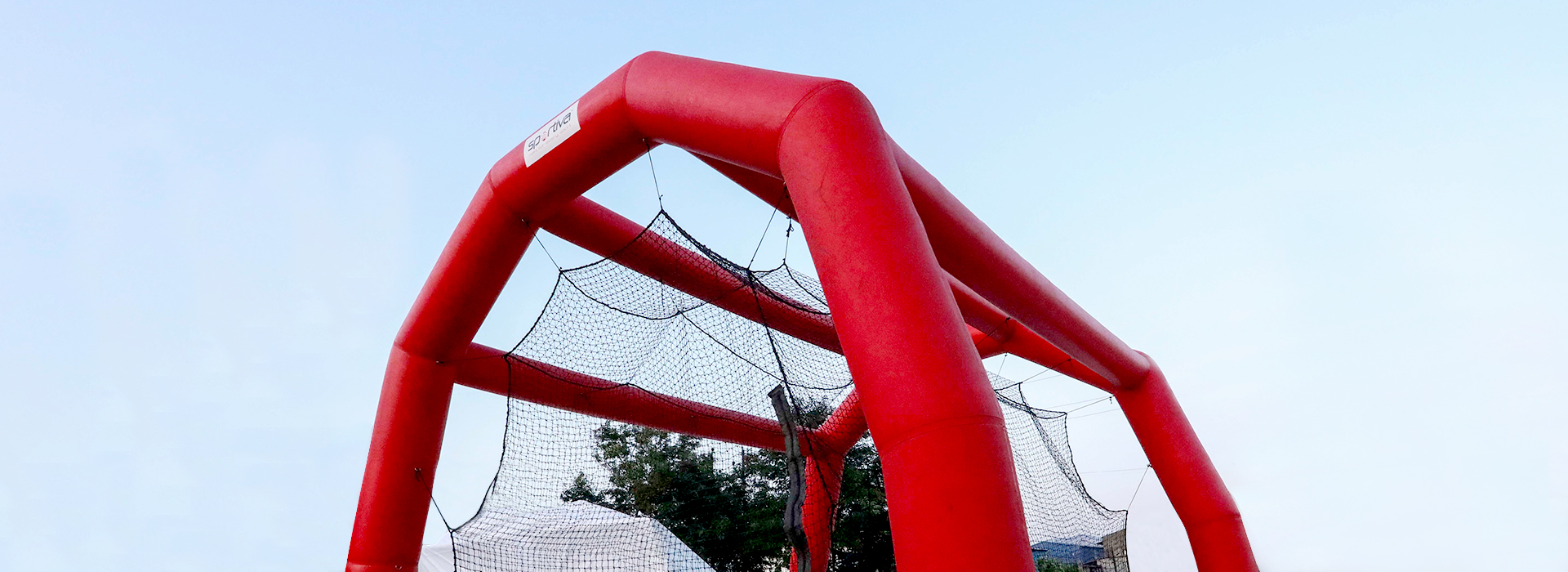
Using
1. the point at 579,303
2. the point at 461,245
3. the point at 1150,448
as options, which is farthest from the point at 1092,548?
the point at 461,245

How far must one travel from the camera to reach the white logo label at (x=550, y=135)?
468 cm

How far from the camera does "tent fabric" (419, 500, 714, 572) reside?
22.9 ft

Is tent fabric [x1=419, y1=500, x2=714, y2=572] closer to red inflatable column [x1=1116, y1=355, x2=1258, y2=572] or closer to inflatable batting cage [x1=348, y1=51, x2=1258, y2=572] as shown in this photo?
inflatable batting cage [x1=348, y1=51, x2=1258, y2=572]

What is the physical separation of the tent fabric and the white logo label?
291 centimetres

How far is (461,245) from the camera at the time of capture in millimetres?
5379

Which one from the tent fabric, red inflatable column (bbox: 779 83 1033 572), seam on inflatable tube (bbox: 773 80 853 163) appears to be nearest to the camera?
red inflatable column (bbox: 779 83 1033 572)

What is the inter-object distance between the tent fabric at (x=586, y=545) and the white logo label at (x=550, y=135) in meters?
2.91

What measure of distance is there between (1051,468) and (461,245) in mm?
6111

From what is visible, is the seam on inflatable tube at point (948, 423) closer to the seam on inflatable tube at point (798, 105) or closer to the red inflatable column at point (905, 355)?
the red inflatable column at point (905, 355)

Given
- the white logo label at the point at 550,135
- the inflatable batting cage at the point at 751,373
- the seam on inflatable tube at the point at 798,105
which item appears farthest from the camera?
the white logo label at the point at 550,135

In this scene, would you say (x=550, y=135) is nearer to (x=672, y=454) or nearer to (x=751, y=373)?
(x=751, y=373)

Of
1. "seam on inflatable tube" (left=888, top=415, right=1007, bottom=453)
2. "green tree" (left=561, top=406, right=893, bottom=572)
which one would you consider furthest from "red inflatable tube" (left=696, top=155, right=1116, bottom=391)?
"seam on inflatable tube" (left=888, top=415, right=1007, bottom=453)

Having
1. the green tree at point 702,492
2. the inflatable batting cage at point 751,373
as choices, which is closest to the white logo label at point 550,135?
the inflatable batting cage at point 751,373

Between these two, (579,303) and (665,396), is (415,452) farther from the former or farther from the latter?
(665,396)
